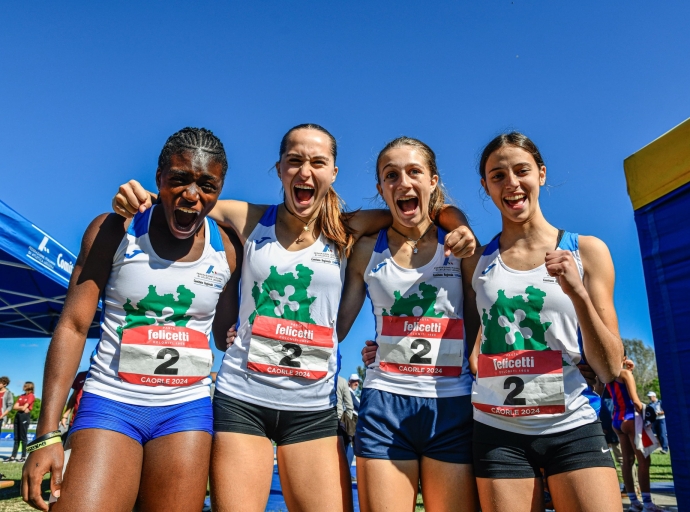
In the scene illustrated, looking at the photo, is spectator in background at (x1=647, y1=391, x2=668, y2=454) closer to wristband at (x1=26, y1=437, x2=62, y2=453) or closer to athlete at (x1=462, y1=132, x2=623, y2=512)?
athlete at (x1=462, y1=132, x2=623, y2=512)

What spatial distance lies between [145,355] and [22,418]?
42.1 ft

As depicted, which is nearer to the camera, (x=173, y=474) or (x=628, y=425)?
(x=173, y=474)

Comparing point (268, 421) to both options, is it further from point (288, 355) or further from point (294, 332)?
point (294, 332)

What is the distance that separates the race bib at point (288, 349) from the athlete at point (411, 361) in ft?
0.98

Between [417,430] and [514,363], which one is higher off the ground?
[514,363]

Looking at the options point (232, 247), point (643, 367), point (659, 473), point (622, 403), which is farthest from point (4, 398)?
point (643, 367)

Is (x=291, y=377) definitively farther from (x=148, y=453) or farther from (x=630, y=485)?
(x=630, y=485)

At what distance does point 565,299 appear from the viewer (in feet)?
8.19

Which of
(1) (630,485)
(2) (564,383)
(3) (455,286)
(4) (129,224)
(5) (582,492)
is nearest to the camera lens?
(5) (582,492)

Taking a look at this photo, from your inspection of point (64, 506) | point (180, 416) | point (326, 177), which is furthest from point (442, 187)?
point (64, 506)

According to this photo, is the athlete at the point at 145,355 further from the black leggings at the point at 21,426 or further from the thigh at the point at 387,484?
the black leggings at the point at 21,426

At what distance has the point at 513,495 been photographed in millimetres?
2344

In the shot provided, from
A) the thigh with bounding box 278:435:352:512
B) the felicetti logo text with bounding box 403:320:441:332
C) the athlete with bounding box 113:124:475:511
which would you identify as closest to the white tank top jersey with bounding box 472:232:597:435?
the felicetti logo text with bounding box 403:320:441:332

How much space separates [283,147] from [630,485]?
6792 millimetres
